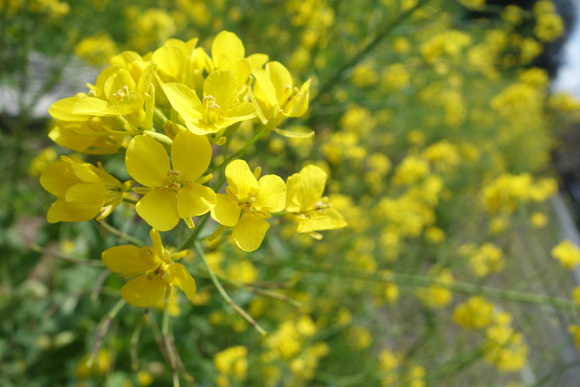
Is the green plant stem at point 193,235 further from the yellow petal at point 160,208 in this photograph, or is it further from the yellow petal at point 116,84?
the yellow petal at point 116,84

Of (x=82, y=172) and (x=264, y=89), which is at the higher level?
(x=264, y=89)

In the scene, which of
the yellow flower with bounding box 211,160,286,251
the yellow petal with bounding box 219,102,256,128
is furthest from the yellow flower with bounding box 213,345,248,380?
the yellow petal with bounding box 219,102,256,128

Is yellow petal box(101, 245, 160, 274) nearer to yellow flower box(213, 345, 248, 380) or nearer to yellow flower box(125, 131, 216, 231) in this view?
yellow flower box(125, 131, 216, 231)

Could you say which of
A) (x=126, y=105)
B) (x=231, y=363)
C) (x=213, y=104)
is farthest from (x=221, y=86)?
(x=231, y=363)

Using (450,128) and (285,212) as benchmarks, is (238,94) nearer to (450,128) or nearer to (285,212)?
(285,212)

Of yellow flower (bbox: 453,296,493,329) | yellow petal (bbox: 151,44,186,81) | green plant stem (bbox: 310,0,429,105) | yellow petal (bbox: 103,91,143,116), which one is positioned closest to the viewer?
yellow petal (bbox: 103,91,143,116)

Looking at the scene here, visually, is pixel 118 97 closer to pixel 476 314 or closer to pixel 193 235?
pixel 193 235
